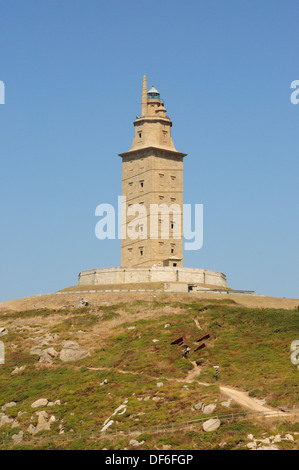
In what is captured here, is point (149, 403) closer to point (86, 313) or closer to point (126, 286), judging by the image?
point (86, 313)

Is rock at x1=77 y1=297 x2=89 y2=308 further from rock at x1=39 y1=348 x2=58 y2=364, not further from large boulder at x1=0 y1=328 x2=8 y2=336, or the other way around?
rock at x1=39 y1=348 x2=58 y2=364

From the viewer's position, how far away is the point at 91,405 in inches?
2643

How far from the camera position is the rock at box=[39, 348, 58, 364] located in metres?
81.7

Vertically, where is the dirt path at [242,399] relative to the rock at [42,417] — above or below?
above

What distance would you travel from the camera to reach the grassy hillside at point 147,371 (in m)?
59.2

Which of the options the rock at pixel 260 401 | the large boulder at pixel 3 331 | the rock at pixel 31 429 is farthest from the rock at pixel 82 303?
the rock at pixel 260 401

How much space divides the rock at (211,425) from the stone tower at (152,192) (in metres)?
54.5

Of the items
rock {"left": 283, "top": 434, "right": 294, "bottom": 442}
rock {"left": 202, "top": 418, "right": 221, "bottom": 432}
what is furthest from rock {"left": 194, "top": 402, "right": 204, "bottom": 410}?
rock {"left": 283, "top": 434, "right": 294, "bottom": 442}

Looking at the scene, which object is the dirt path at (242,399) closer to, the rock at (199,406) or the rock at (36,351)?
the rock at (199,406)

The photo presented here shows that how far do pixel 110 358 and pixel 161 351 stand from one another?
5174mm

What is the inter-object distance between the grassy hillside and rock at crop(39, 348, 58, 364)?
43 cm

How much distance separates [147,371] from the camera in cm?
7306

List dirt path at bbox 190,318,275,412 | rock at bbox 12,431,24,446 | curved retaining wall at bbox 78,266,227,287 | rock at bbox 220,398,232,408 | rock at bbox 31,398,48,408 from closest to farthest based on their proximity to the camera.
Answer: rock at bbox 220,398,232,408, dirt path at bbox 190,318,275,412, rock at bbox 12,431,24,446, rock at bbox 31,398,48,408, curved retaining wall at bbox 78,266,227,287
